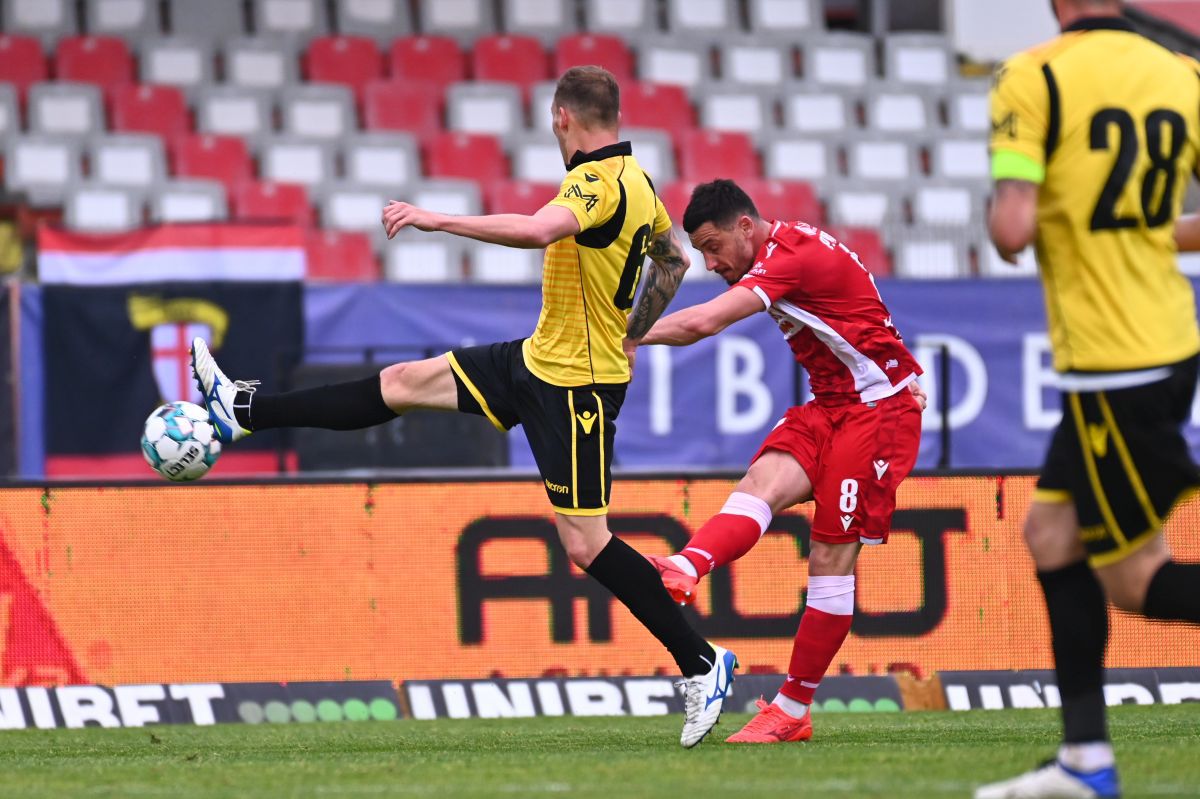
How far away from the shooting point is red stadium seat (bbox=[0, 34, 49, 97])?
15.8 metres

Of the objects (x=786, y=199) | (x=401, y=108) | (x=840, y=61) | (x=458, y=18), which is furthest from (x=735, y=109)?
(x=401, y=108)

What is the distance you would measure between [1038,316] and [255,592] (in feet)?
22.2

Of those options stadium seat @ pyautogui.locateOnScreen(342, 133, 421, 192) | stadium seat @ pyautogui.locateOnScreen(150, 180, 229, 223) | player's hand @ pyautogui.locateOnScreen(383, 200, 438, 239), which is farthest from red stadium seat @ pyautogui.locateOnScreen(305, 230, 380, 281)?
player's hand @ pyautogui.locateOnScreen(383, 200, 438, 239)

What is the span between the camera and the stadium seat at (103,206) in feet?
46.4

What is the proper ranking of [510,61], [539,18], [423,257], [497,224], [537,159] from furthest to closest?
[539,18] → [510,61] → [537,159] → [423,257] → [497,224]

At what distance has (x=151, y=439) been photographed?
625 centimetres

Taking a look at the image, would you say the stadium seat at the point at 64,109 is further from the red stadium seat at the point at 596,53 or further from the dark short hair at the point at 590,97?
the dark short hair at the point at 590,97

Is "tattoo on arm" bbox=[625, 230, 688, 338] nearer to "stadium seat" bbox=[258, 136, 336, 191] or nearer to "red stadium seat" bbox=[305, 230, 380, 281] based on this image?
"red stadium seat" bbox=[305, 230, 380, 281]

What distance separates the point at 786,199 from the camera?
14695 mm

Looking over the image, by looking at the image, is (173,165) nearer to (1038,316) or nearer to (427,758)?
(1038,316)

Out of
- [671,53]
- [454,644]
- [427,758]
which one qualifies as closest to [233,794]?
[427,758]

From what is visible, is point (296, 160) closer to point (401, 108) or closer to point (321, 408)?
point (401, 108)

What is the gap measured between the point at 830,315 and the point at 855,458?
1.77 feet

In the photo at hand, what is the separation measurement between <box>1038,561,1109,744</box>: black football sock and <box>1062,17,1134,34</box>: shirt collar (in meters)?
1.40
